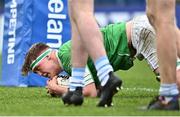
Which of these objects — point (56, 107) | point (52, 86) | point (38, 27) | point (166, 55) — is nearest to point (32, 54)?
point (52, 86)

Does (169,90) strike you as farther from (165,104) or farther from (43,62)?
(43,62)

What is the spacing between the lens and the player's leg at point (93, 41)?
4.63 meters

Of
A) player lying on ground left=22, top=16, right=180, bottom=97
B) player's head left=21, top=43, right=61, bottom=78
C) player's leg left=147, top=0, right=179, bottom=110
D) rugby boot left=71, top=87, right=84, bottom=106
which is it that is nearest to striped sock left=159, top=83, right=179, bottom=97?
player's leg left=147, top=0, right=179, bottom=110

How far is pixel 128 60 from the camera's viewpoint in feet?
20.7

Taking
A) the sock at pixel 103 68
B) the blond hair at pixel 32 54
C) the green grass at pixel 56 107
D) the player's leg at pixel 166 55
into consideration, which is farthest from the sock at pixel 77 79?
the blond hair at pixel 32 54

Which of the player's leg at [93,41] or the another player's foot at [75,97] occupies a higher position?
the player's leg at [93,41]

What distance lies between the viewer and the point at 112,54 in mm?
6297

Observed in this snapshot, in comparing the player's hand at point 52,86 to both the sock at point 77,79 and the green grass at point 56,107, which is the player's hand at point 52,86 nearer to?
the green grass at point 56,107

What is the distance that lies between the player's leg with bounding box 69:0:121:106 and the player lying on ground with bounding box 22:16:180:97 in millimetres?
1388

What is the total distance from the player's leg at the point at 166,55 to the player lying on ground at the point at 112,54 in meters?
1.56

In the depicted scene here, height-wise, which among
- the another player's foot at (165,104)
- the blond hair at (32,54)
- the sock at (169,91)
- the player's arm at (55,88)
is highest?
the blond hair at (32,54)

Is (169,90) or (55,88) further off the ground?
(169,90)

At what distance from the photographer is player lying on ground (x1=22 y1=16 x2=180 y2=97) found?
243 inches

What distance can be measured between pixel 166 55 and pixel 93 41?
0.50 meters
